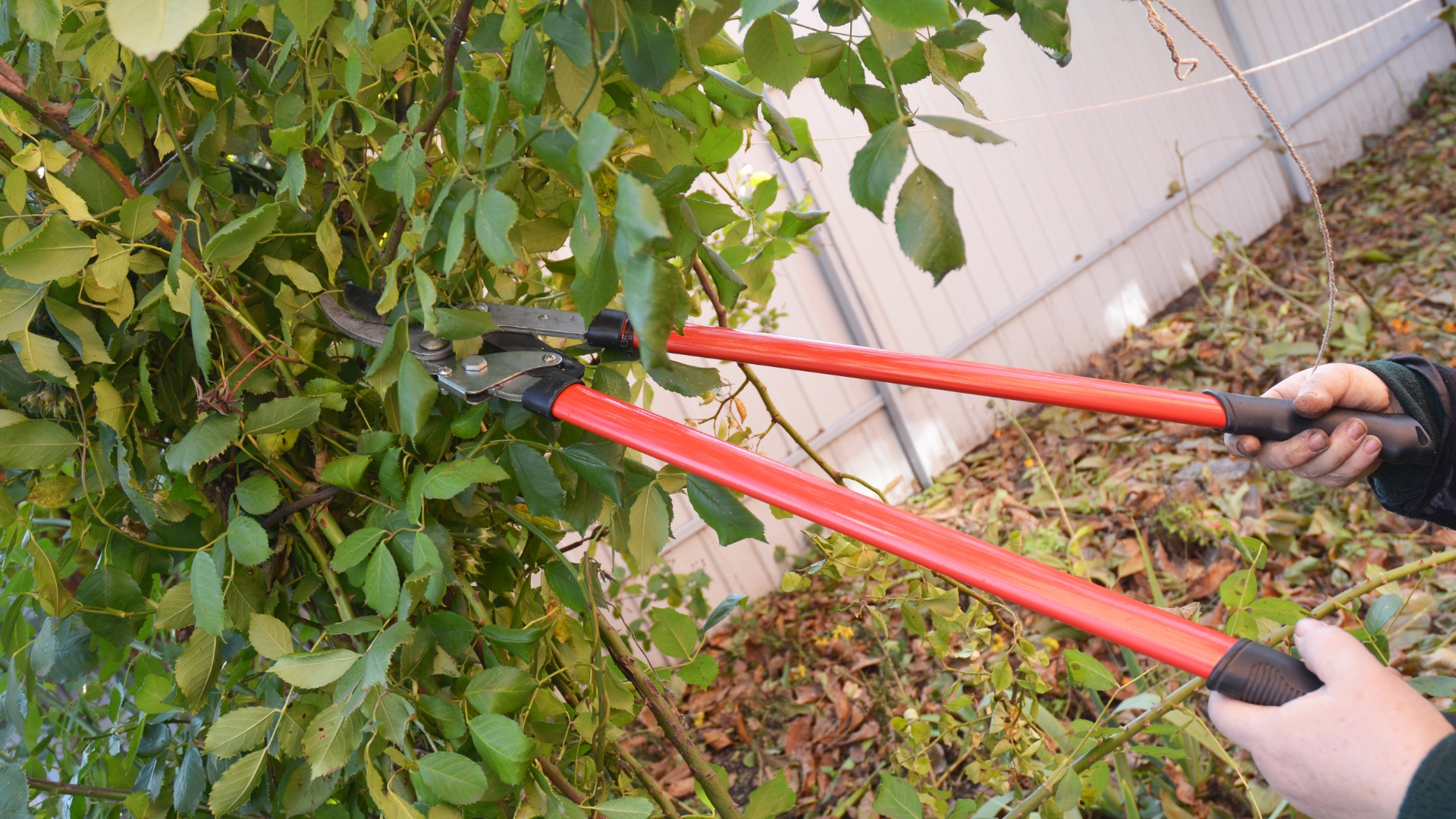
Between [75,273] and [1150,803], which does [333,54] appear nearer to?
[75,273]

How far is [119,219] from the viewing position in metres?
0.68

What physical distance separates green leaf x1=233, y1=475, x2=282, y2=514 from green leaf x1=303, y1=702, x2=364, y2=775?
0.18m

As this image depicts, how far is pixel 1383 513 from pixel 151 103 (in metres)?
2.81

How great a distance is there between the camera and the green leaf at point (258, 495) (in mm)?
709

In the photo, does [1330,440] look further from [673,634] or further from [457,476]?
[457,476]

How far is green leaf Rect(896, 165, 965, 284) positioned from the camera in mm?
447

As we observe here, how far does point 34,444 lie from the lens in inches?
28.2

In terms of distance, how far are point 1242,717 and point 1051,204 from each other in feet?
13.3

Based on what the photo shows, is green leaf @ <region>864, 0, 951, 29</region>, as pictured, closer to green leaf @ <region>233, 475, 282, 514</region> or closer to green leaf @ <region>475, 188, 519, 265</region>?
green leaf @ <region>475, 188, 519, 265</region>

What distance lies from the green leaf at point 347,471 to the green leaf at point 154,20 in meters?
0.47

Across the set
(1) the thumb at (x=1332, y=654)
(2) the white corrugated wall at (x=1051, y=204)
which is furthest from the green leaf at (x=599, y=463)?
(2) the white corrugated wall at (x=1051, y=204)

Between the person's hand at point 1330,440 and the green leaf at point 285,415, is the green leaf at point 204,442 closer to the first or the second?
the green leaf at point 285,415

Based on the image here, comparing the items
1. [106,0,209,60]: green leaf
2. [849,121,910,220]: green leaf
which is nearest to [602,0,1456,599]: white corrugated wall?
[849,121,910,220]: green leaf

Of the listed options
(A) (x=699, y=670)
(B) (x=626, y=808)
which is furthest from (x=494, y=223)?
(A) (x=699, y=670)
